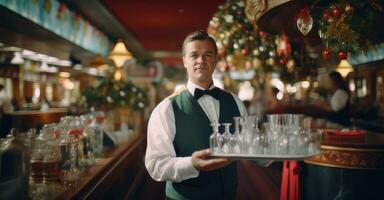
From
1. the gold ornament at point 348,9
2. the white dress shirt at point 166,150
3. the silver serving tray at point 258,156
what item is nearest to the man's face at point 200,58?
the white dress shirt at point 166,150

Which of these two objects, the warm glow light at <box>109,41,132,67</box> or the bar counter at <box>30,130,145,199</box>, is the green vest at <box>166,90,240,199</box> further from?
the warm glow light at <box>109,41,132,67</box>

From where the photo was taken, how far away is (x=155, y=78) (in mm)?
7891

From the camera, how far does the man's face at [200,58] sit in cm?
203

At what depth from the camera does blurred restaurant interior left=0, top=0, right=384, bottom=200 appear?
273 cm

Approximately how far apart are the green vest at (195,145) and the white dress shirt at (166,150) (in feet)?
0.13

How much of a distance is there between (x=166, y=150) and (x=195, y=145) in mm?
170

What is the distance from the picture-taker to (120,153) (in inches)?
168

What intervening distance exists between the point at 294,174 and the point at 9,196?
114 inches

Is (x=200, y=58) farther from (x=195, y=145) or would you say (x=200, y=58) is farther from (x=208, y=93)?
(x=195, y=145)

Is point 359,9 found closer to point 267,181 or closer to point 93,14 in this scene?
point 267,181

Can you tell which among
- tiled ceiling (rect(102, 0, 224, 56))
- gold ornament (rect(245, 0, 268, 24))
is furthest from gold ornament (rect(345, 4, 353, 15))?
tiled ceiling (rect(102, 0, 224, 56))

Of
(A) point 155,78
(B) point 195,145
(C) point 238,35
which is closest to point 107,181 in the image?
(B) point 195,145

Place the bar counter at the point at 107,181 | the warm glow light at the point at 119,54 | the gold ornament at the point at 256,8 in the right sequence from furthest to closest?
the warm glow light at the point at 119,54 → the gold ornament at the point at 256,8 → the bar counter at the point at 107,181

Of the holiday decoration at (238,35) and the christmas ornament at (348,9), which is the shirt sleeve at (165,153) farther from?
the holiday decoration at (238,35)
